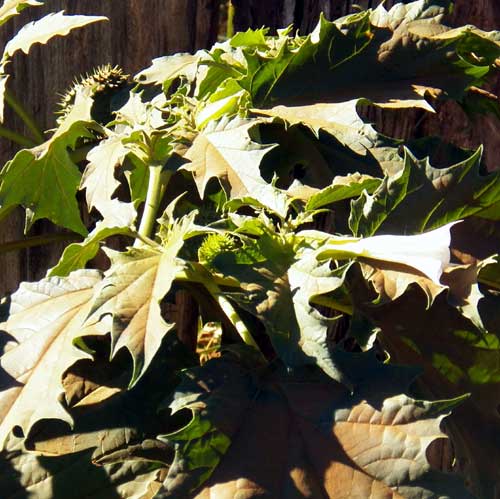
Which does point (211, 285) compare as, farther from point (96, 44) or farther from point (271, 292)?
point (96, 44)

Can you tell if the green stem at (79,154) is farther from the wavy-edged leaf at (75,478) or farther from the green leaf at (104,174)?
the wavy-edged leaf at (75,478)

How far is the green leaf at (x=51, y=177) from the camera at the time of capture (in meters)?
1.38

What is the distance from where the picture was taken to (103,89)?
1647 millimetres

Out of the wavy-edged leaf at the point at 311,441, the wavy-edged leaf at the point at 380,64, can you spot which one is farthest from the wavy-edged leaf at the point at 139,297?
the wavy-edged leaf at the point at 380,64

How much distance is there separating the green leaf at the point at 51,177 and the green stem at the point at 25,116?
278 mm

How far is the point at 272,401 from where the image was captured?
113cm

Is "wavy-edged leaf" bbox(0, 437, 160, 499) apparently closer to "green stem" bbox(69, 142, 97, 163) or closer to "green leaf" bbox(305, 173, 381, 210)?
"green leaf" bbox(305, 173, 381, 210)

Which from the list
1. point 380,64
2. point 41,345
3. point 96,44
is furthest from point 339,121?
point 96,44

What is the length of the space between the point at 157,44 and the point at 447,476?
1132 mm

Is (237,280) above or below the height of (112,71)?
below

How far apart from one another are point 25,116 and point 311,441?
0.98m

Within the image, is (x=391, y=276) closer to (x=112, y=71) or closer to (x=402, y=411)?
(x=402, y=411)

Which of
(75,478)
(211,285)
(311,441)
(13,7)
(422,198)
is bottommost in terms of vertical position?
(75,478)

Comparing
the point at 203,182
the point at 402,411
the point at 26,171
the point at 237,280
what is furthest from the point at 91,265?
the point at 402,411
